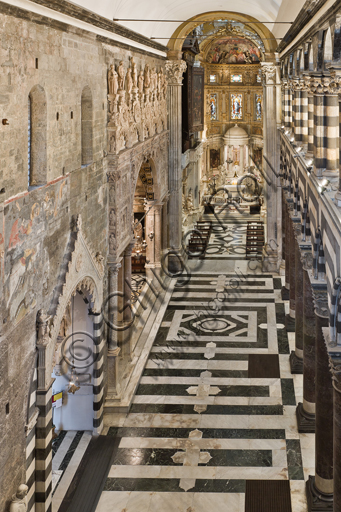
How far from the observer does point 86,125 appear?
11477 mm

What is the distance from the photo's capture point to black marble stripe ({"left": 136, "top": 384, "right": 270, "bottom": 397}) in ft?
46.3

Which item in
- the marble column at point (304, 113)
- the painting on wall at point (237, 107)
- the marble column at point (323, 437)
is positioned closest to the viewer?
the marble column at point (323, 437)

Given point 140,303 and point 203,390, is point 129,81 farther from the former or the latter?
point 203,390

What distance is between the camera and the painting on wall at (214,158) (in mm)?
40812

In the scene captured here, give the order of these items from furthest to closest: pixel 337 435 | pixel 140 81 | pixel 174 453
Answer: pixel 140 81
pixel 174 453
pixel 337 435

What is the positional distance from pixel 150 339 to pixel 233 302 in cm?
395

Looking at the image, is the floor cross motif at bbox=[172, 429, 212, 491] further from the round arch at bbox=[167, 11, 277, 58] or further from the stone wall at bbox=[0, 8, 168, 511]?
the round arch at bbox=[167, 11, 277, 58]

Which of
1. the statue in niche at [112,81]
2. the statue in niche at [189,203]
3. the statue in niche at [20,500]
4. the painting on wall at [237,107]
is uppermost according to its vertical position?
the painting on wall at [237,107]

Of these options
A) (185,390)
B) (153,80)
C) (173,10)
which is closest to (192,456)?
(185,390)

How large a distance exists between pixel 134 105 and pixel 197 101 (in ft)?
38.0

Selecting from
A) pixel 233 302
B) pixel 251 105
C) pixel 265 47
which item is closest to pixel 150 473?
pixel 233 302

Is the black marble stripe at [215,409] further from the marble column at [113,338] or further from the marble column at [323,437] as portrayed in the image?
the marble column at [323,437]

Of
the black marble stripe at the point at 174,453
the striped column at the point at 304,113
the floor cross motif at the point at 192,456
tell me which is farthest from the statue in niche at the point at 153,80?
the black marble stripe at the point at 174,453

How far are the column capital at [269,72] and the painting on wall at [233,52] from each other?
16805 mm
